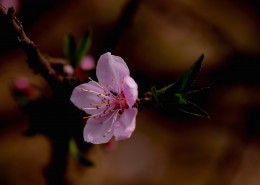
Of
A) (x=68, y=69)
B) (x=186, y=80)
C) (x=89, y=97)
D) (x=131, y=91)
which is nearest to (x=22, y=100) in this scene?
(x=68, y=69)

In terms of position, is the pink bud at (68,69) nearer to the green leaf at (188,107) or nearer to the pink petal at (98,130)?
the pink petal at (98,130)

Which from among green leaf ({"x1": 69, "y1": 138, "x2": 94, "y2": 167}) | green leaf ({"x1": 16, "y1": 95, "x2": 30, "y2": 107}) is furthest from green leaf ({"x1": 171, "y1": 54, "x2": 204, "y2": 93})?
green leaf ({"x1": 16, "y1": 95, "x2": 30, "y2": 107})

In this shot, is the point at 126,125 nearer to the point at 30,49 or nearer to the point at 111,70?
the point at 111,70

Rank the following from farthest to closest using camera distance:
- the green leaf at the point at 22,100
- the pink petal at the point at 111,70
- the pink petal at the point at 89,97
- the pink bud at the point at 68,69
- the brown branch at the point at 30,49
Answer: the green leaf at the point at 22,100, the pink bud at the point at 68,69, the pink petal at the point at 89,97, the pink petal at the point at 111,70, the brown branch at the point at 30,49

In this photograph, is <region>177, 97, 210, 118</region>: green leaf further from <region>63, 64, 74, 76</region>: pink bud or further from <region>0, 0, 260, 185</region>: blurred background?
<region>0, 0, 260, 185</region>: blurred background

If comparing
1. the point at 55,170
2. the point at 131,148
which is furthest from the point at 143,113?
the point at 55,170

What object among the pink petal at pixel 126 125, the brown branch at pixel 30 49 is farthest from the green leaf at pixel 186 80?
the brown branch at pixel 30 49
